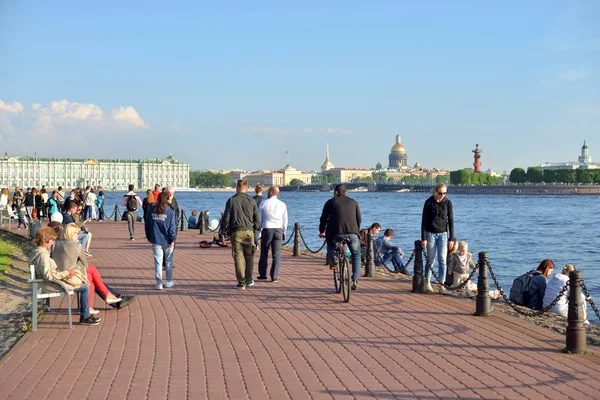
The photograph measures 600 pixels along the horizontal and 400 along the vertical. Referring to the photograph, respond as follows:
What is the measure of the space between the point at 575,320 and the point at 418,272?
402 centimetres

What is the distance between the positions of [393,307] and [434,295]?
1430 mm

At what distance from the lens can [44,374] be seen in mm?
6215

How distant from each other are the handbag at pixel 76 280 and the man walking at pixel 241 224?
287 centimetres

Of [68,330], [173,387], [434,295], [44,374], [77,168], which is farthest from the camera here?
[77,168]

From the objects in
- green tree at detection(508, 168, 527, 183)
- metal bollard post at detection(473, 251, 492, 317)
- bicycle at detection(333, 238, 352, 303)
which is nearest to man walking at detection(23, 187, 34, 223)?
bicycle at detection(333, 238, 352, 303)

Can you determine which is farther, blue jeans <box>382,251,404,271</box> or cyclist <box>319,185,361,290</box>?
blue jeans <box>382,251,404,271</box>

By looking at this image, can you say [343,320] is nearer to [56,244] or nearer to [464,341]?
[464,341]

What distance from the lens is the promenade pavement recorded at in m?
5.79

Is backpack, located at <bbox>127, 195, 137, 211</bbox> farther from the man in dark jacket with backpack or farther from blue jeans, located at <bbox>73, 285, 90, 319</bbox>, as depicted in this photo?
blue jeans, located at <bbox>73, 285, 90, 319</bbox>

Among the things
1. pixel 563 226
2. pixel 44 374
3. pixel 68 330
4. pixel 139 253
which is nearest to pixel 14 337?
pixel 68 330

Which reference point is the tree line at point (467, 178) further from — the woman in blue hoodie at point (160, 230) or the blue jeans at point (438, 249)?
the woman in blue hoodie at point (160, 230)

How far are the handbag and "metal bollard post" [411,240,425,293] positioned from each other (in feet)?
16.4

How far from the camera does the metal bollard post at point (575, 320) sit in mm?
7035

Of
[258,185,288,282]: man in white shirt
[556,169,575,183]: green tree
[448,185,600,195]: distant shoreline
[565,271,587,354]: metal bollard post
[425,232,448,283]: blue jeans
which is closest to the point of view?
[565,271,587,354]: metal bollard post
